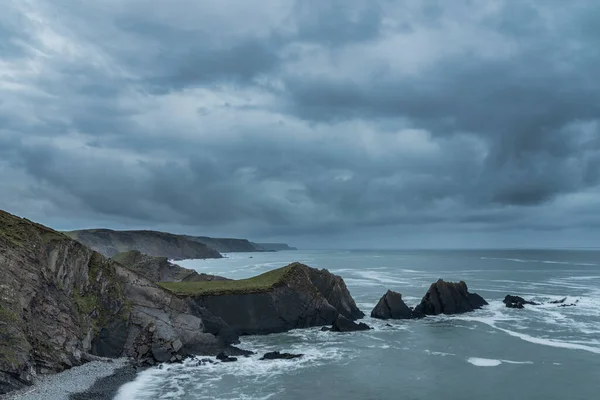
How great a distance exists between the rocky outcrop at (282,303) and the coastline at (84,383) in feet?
59.8

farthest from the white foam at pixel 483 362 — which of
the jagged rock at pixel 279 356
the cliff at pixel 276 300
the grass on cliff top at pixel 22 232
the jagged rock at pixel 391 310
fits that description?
the grass on cliff top at pixel 22 232

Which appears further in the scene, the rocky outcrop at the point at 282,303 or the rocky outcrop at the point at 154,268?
the rocky outcrop at the point at 154,268

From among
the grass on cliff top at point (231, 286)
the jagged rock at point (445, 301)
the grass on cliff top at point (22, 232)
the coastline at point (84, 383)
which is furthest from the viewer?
the jagged rock at point (445, 301)

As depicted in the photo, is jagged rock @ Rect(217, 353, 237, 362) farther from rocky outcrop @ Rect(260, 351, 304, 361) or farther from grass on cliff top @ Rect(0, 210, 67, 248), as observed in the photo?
grass on cliff top @ Rect(0, 210, 67, 248)

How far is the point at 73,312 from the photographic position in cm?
4038

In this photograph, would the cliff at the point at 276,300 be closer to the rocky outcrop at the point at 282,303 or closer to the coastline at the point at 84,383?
the rocky outcrop at the point at 282,303

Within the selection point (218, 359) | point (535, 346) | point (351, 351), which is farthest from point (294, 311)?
point (535, 346)

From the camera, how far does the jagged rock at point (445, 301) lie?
2736 inches

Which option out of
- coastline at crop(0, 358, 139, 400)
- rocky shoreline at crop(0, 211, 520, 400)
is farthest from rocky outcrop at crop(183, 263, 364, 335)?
coastline at crop(0, 358, 139, 400)

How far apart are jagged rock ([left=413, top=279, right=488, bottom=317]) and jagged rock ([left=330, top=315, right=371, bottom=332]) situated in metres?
13.2

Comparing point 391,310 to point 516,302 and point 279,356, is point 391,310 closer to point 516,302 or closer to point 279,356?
point 516,302

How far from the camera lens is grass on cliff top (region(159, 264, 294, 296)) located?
57.2 meters

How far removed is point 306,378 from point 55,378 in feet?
64.5

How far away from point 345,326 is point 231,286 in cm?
1634
